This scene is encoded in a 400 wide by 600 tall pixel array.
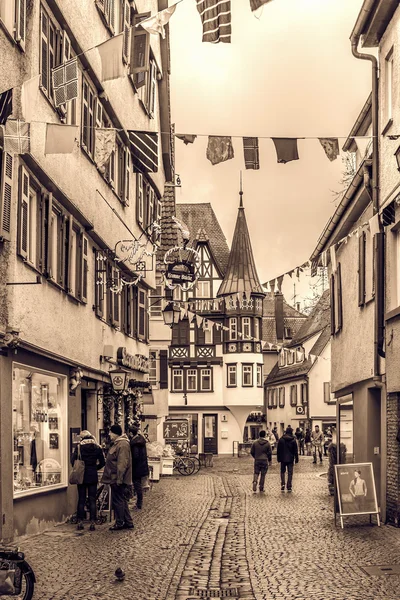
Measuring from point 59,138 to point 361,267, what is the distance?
9.73m

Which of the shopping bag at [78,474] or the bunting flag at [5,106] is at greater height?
the bunting flag at [5,106]

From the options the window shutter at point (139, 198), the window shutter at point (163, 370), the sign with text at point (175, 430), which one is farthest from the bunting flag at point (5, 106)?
the sign with text at point (175, 430)

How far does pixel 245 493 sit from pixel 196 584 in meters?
17.4

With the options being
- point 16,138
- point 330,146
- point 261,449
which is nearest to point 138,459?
point 261,449

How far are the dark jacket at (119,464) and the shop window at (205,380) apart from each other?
54369 mm

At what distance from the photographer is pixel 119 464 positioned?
58.0 feet

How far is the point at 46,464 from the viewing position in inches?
747

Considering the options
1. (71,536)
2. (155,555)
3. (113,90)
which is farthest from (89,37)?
(155,555)

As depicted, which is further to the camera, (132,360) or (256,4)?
(132,360)

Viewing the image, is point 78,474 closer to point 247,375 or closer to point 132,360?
point 132,360

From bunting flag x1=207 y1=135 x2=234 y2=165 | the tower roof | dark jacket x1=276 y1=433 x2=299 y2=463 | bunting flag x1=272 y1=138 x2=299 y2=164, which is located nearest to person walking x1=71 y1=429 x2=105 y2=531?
bunting flag x1=207 y1=135 x2=234 y2=165

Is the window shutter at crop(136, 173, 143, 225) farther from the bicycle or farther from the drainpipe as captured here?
the bicycle

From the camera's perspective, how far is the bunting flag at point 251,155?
19016 millimetres

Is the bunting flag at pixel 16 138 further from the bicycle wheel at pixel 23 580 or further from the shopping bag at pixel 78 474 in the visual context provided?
the shopping bag at pixel 78 474
